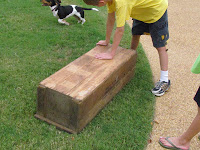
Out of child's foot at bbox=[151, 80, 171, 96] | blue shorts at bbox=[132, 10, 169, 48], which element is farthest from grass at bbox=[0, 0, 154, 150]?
blue shorts at bbox=[132, 10, 169, 48]

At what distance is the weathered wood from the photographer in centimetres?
249

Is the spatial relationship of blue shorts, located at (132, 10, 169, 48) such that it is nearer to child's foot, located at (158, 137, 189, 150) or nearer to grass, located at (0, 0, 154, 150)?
grass, located at (0, 0, 154, 150)

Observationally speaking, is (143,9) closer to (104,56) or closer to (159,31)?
(159,31)

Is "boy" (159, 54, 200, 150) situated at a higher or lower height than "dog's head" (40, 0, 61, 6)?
lower

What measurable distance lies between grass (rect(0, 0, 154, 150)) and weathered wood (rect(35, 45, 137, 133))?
122 mm

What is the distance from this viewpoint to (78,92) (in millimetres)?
2502

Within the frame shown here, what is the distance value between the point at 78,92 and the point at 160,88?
1.46 m

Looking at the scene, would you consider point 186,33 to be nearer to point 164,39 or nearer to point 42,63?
point 164,39

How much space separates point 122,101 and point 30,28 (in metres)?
2.96

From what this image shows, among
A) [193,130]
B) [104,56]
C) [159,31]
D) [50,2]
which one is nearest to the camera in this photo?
[193,130]

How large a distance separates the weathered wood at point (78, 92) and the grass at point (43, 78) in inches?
4.8

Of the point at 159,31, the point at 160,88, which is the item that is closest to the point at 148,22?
the point at 159,31

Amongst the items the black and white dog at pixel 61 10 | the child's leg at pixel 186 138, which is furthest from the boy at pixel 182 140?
the black and white dog at pixel 61 10

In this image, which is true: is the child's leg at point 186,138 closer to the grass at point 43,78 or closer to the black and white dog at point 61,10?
the grass at point 43,78
